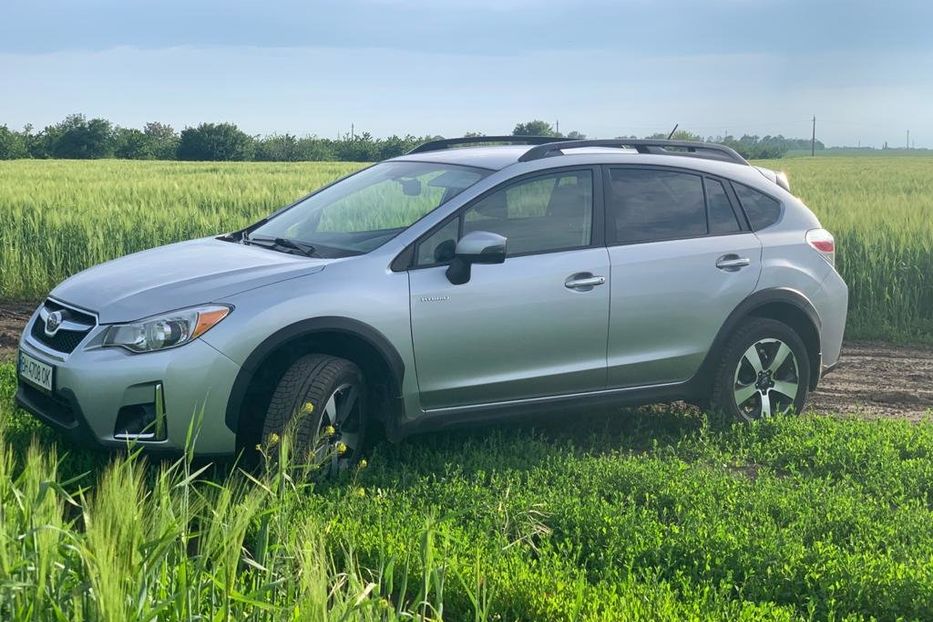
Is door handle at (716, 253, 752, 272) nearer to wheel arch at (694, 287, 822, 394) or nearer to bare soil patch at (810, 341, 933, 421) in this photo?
wheel arch at (694, 287, 822, 394)

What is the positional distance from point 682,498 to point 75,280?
355cm

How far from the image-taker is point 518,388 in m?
6.36

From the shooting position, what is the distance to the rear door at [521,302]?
6066mm

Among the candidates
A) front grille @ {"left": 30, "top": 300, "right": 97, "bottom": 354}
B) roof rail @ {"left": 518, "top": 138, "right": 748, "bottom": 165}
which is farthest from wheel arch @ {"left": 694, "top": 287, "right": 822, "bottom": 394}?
front grille @ {"left": 30, "top": 300, "right": 97, "bottom": 354}

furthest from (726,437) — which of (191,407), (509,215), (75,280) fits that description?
(75,280)

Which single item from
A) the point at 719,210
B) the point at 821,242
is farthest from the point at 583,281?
the point at 821,242

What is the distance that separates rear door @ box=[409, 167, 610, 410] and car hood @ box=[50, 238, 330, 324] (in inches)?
27.1

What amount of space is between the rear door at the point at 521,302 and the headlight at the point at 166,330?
3.67ft

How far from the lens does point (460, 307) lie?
6.07 meters

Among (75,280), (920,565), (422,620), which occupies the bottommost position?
(920,565)

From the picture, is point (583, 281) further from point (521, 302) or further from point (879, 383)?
point (879, 383)

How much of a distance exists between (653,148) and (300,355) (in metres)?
2.93

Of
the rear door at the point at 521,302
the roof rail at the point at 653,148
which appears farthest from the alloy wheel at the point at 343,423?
the roof rail at the point at 653,148

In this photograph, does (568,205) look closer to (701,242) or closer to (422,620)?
(701,242)
